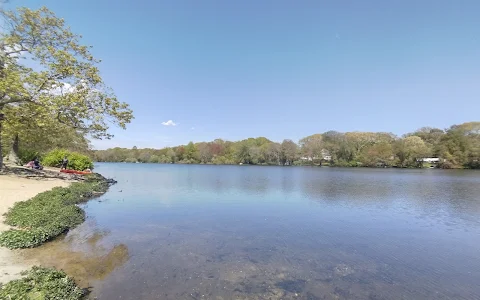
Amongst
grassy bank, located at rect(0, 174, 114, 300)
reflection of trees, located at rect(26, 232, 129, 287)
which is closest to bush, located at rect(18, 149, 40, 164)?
grassy bank, located at rect(0, 174, 114, 300)

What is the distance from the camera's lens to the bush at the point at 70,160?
4034cm

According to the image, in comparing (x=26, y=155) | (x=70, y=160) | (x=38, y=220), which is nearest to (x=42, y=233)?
(x=38, y=220)

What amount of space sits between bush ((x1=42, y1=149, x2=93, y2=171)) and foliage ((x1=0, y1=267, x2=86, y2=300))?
123ft

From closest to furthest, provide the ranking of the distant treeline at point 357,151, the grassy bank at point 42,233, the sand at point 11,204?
the grassy bank at point 42,233 → the sand at point 11,204 → the distant treeline at point 357,151

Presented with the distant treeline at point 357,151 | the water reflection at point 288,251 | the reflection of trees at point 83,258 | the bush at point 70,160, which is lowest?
the water reflection at point 288,251

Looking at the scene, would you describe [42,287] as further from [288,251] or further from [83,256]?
[288,251]

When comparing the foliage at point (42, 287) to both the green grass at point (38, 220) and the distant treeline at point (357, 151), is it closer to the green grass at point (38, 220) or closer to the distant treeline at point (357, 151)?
the green grass at point (38, 220)

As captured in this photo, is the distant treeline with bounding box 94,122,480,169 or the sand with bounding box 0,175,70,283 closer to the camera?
the sand with bounding box 0,175,70,283

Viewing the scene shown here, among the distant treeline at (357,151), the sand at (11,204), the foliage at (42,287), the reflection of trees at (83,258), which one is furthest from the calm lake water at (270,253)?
the distant treeline at (357,151)

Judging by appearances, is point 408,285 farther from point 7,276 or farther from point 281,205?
point 281,205

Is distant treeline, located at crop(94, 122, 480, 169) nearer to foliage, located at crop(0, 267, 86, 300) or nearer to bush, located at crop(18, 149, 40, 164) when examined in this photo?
bush, located at crop(18, 149, 40, 164)

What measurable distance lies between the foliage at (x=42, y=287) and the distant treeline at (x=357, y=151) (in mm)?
104130

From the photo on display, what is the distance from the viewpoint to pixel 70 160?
134 feet

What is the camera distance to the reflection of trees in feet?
27.5
